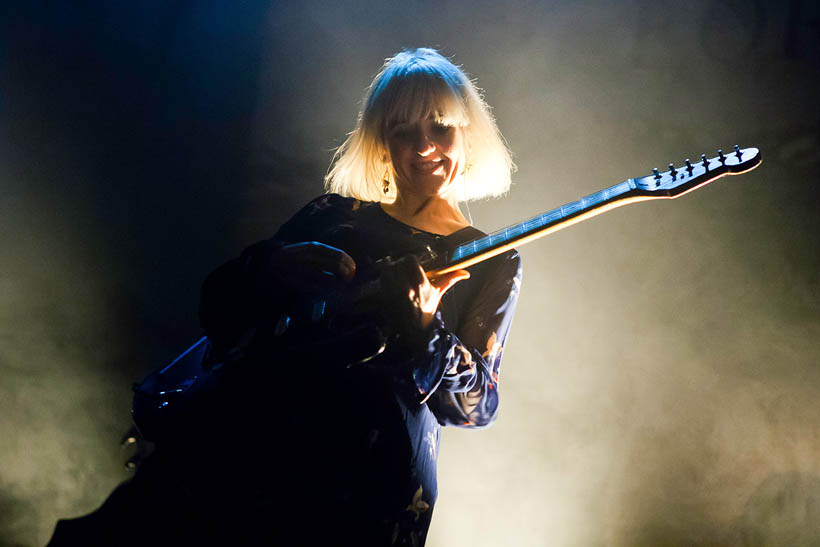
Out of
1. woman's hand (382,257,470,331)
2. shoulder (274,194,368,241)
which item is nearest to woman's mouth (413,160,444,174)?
shoulder (274,194,368,241)

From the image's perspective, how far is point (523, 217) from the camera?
184cm

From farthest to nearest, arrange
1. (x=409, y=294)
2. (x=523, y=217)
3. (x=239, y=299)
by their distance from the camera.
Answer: (x=523, y=217) < (x=239, y=299) < (x=409, y=294)

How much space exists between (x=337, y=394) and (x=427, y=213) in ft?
1.96

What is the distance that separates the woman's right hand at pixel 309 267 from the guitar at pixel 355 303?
5 centimetres

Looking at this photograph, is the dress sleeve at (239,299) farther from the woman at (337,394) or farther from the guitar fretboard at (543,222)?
the guitar fretboard at (543,222)

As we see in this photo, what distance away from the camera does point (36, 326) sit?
1770 millimetres

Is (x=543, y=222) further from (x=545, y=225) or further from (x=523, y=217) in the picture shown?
(x=523, y=217)

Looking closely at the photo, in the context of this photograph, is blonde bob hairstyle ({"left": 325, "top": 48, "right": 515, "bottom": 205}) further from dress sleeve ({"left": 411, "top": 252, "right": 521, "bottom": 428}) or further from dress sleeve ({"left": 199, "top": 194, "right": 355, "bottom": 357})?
dress sleeve ({"left": 199, "top": 194, "right": 355, "bottom": 357})

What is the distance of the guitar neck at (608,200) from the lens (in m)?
1.10

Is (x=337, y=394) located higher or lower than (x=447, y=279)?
lower

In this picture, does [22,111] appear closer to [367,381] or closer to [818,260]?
[367,381]

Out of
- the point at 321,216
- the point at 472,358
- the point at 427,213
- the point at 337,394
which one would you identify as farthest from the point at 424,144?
the point at 337,394

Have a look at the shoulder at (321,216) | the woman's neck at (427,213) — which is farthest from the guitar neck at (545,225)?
the shoulder at (321,216)

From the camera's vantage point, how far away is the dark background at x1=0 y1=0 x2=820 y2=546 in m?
1.65
